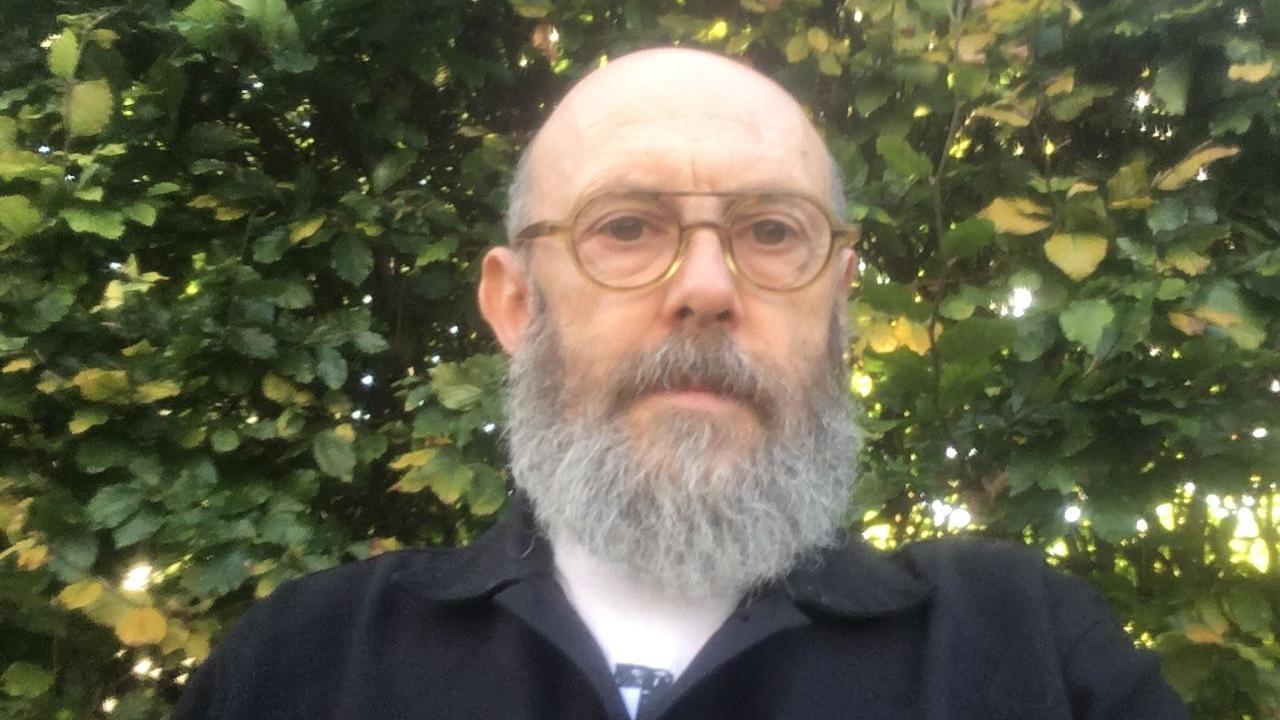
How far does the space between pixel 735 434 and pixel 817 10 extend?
956 millimetres

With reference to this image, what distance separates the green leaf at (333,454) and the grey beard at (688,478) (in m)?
0.43

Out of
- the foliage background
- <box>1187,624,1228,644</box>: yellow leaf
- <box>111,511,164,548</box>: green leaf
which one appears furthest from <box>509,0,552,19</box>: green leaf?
<box>1187,624,1228,644</box>: yellow leaf

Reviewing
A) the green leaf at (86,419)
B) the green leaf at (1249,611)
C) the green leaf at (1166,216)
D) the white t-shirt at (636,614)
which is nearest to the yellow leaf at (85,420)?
the green leaf at (86,419)

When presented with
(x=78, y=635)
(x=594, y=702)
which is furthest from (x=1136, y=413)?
(x=78, y=635)

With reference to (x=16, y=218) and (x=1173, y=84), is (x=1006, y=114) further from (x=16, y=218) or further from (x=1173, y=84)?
(x=16, y=218)

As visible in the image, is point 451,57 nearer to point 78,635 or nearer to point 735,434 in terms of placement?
point 735,434

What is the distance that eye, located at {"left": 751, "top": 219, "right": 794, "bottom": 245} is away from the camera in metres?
1.34

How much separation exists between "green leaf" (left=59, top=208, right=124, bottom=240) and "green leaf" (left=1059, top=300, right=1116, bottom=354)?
1514 millimetres

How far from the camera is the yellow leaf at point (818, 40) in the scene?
1607 mm

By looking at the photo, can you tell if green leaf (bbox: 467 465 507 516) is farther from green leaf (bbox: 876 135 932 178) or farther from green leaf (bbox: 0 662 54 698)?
green leaf (bbox: 876 135 932 178)

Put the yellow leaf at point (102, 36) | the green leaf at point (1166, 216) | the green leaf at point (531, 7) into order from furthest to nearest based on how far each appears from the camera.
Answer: the green leaf at point (531, 7) < the yellow leaf at point (102, 36) < the green leaf at point (1166, 216)

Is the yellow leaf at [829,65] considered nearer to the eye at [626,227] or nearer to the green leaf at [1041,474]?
the eye at [626,227]

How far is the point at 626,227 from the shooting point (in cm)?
133

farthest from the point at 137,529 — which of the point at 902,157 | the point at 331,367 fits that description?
the point at 902,157
